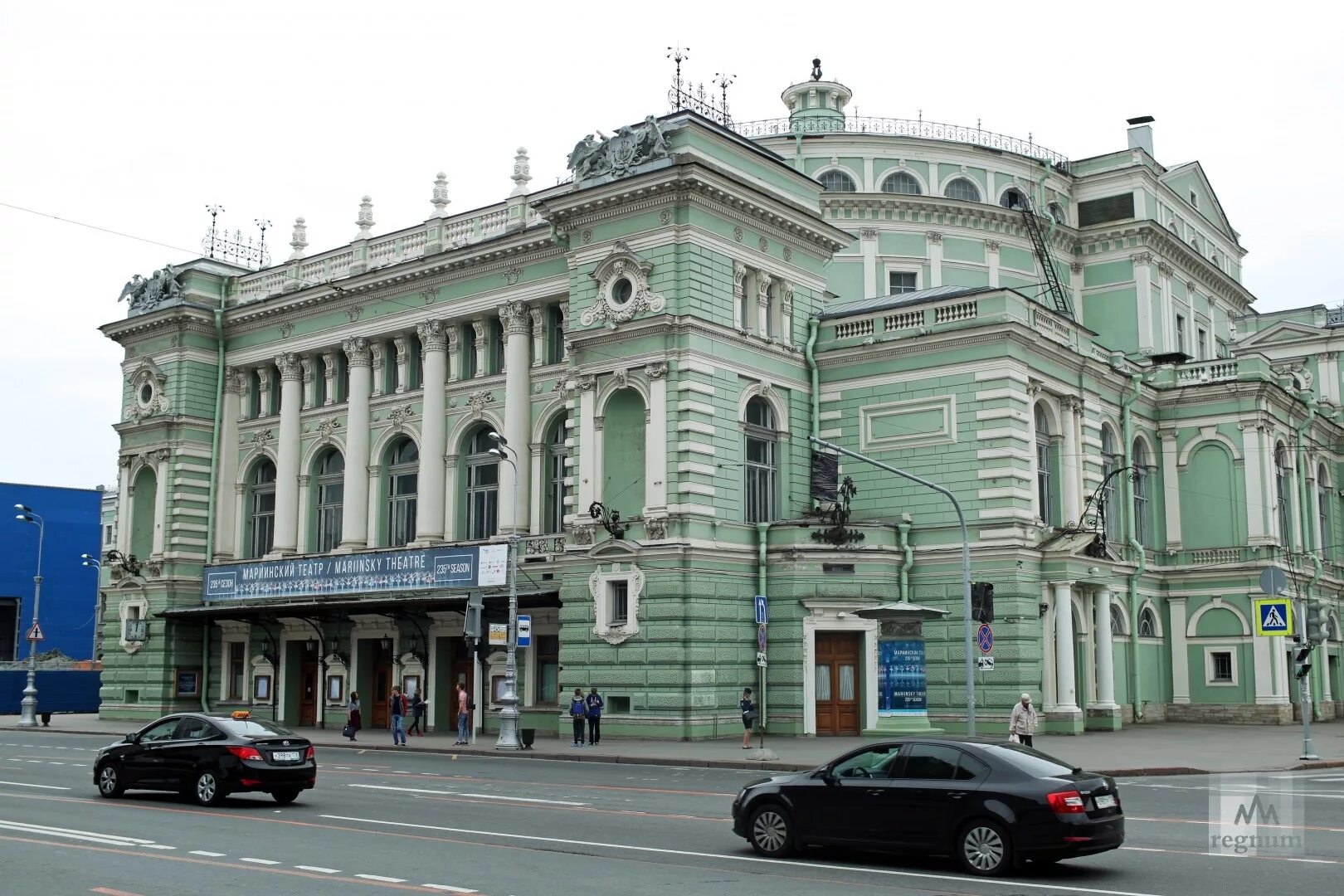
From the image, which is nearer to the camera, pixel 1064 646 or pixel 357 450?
pixel 1064 646

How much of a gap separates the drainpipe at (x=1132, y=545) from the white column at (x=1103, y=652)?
10.9 feet

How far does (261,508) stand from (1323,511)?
42.8 meters

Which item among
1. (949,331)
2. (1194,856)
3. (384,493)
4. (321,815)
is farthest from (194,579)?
(1194,856)

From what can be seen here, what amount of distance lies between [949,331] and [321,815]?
25766 millimetres

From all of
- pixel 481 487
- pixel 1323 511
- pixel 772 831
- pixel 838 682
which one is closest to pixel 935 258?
pixel 1323 511

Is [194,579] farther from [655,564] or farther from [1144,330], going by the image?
[1144,330]

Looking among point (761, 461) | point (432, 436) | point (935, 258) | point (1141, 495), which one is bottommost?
point (1141, 495)

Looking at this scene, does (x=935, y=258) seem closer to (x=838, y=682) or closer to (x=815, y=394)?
(x=815, y=394)

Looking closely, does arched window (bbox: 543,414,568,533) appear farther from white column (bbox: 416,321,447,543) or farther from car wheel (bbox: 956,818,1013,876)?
car wheel (bbox: 956,818,1013,876)

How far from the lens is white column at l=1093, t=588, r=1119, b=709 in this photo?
41.8 m

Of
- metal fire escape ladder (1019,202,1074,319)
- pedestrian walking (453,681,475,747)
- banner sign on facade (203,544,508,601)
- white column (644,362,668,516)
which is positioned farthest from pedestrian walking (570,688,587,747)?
metal fire escape ladder (1019,202,1074,319)

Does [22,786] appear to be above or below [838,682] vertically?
below

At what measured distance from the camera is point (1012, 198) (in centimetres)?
5584

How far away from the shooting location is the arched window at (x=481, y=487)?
1843 inches
